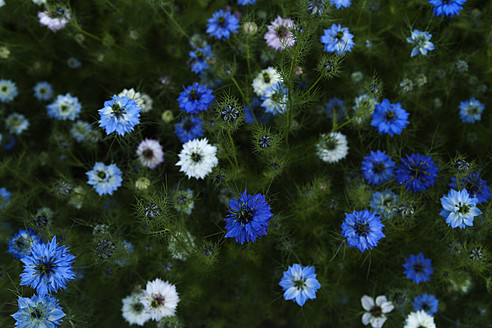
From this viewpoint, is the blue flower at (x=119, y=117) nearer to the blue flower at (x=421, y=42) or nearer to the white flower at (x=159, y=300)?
the white flower at (x=159, y=300)

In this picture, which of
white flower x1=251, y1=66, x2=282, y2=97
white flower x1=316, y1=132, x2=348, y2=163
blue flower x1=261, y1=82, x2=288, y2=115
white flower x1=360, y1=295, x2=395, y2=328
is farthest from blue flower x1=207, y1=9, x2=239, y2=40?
white flower x1=360, y1=295, x2=395, y2=328

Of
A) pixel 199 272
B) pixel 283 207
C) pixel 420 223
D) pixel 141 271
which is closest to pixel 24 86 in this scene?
pixel 141 271

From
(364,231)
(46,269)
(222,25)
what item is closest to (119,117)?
(46,269)

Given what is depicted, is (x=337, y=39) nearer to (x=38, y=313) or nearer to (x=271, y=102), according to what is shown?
(x=271, y=102)

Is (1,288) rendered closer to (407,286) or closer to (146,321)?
(146,321)

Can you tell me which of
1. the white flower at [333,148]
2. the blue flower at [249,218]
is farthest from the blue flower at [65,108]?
the white flower at [333,148]
